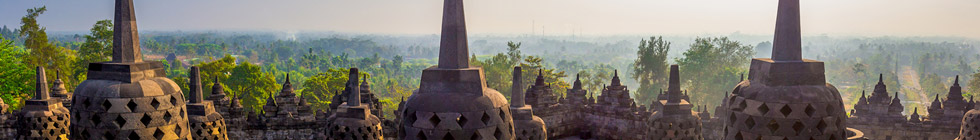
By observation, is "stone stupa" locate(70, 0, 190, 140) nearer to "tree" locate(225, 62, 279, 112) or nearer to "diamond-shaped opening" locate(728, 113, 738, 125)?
"diamond-shaped opening" locate(728, 113, 738, 125)

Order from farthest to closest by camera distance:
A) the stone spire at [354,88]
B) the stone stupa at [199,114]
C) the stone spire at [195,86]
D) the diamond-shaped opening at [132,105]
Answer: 1. the stone stupa at [199,114]
2. the stone spire at [195,86]
3. the stone spire at [354,88]
4. the diamond-shaped opening at [132,105]

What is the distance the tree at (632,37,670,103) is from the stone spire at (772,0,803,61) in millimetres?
51222

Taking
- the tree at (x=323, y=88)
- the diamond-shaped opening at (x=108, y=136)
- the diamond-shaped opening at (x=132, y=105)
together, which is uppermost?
the diamond-shaped opening at (x=132, y=105)

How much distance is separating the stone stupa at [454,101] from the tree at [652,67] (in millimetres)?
52444

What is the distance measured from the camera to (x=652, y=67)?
59594mm

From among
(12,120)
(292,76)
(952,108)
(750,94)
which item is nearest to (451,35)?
(750,94)

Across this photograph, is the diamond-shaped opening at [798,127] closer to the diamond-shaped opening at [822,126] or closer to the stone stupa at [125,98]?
the diamond-shaped opening at [822,126]

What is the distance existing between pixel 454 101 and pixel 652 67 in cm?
5387

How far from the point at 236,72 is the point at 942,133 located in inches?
1536

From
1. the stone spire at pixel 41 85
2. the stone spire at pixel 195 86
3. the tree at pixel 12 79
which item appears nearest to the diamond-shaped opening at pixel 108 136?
the stone spire at pixel 195 86

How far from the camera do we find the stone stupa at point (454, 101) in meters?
8.07

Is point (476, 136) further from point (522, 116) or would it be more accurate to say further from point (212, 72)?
point (212, 72)

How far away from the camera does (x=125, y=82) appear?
355 inches

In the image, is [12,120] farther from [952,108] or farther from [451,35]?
[952,108]
